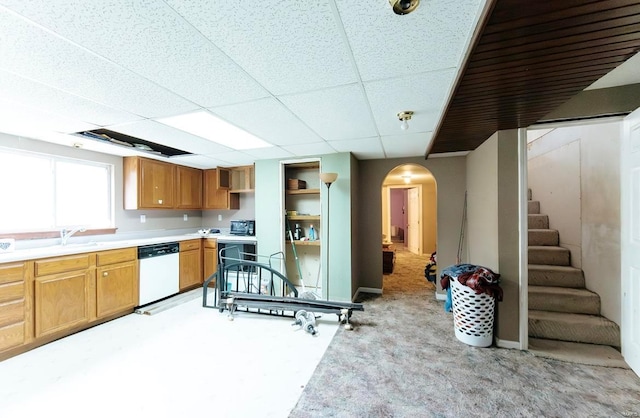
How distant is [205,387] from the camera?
1.93 m

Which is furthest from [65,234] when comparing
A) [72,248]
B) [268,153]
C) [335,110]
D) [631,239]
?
[631,239]

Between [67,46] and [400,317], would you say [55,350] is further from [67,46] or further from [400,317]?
[400,317]

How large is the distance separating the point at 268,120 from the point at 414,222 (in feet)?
23.3

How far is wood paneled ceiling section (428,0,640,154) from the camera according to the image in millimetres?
1029

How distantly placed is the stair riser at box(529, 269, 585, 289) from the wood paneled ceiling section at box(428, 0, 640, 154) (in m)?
1.95

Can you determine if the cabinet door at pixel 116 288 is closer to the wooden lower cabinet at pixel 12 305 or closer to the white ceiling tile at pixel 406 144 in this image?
the wooden lower cabinet at pixel 12 305

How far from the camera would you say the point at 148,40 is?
1.29m

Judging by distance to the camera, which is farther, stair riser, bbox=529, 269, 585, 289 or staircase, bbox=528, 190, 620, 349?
stair riser, bbox=529, 269, 585, 289

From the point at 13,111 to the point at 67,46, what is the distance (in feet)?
5.12

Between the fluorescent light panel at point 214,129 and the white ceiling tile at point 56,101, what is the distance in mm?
374

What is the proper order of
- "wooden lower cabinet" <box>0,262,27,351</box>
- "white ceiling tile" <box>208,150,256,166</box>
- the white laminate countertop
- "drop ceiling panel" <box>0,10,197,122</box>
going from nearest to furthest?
"drop ceiling panel" <box>0,10,197,122</box> → "wooden lower cabinet" <box>0,262,27,351</box> → the white laminate countertop → "white ceiling tile" <box>208,150,256,166</box>

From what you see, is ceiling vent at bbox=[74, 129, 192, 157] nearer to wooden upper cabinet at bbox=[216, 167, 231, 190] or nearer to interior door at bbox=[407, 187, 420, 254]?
wooden upper cabinet at bbox=[216, 167, 231, 190]

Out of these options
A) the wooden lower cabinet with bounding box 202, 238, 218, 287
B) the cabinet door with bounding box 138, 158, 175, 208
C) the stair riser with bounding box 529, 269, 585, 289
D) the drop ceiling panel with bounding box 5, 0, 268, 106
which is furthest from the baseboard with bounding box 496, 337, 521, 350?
the cabinet door with bounding box 138, 158, 175, 208

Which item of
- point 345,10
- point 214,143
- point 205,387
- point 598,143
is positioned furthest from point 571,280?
point 214,143
